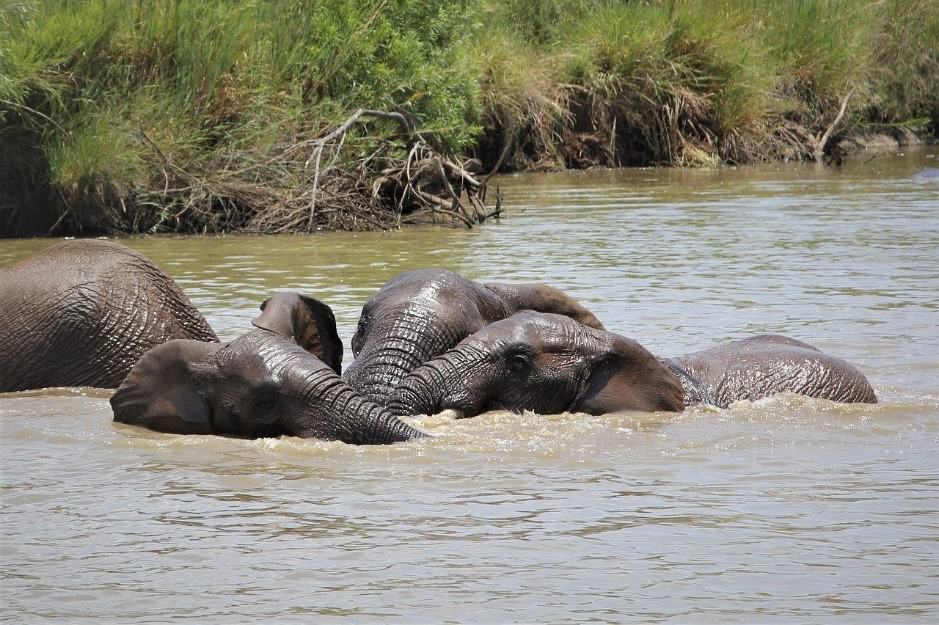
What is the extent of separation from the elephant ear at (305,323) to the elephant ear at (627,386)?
1212 millimetres

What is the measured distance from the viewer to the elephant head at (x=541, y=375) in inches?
278

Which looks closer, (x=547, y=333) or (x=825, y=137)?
(x=547, y=333)

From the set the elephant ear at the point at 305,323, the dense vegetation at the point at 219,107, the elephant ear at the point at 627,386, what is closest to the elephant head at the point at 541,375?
the elephant ear at the point at 627,386

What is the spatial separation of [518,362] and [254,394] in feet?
4.45

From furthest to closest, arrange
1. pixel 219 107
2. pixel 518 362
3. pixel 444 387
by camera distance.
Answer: pixel 219 107
pixel 518 362
pixel 444 387

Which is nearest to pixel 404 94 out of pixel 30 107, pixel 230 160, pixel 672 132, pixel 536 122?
pixel 230 160

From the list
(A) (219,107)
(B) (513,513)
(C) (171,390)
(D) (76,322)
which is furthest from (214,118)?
(B) (513,513)

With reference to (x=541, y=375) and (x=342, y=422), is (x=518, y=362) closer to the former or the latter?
(x=541, y=375)

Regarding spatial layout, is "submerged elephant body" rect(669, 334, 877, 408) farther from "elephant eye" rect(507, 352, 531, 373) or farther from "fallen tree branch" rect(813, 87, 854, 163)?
"fallen tree branch" rect(813, 87, 854, 163)

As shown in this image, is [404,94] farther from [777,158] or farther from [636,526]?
[636,526]

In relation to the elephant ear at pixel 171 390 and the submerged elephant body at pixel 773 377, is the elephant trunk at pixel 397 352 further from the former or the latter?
the submerged elephant body at pixel 773 377

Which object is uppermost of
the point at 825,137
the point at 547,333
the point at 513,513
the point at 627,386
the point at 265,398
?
the point at 825,137

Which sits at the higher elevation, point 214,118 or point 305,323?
point 214,118

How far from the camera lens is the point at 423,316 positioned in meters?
7.57
